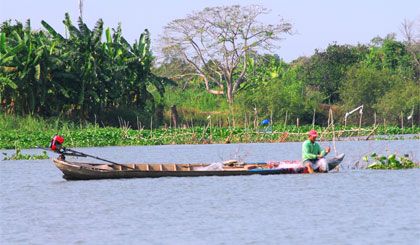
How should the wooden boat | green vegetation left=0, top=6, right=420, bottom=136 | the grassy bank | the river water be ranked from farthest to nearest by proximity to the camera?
green vegetation left=0, top=6, right=420, bottom=136
the grassy bank
the wooden boat
the river water

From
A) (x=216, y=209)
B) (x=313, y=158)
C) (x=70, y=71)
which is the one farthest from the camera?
(x=70, y=71)

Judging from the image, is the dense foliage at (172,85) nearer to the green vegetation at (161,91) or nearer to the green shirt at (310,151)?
the green vegetation at (161,91)

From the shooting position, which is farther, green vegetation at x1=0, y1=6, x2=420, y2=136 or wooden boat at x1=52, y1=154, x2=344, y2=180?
green vegetation at x1=0, y1=6, x2=420, y2=136

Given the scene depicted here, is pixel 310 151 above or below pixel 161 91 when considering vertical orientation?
below

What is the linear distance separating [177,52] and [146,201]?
112 ft

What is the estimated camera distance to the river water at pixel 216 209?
10.8 metres

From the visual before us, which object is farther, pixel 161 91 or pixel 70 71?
pixel 161 91

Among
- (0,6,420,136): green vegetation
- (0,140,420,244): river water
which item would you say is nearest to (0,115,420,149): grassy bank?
(0,6,420,136): green vegetation

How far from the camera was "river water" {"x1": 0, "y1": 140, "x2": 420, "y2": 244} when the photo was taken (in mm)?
10797

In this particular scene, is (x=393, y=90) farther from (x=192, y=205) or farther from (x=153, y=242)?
(x=153, y=242)

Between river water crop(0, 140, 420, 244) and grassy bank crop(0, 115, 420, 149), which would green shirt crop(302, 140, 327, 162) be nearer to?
river water crop(0, 140, 420, 244)

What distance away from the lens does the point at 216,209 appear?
13.4 meters

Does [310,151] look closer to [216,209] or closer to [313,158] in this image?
[313,158]

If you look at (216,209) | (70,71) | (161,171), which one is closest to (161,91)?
(70,71)
